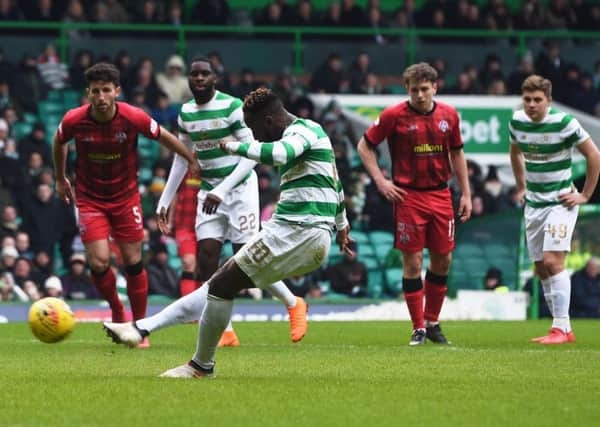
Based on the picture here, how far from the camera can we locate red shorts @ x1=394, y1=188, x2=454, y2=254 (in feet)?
42.9

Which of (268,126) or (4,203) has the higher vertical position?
(268,126)

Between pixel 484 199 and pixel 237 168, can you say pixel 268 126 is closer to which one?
pixel 237 168

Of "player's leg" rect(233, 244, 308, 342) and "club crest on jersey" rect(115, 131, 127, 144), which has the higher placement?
"club crest on jersey" rect(115, 131, 127, 144)

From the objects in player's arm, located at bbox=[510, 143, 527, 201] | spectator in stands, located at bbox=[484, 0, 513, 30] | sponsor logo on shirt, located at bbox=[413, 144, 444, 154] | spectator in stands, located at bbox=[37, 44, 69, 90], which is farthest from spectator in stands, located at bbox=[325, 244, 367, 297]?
spectator in stands, located at bbox=[484, 0, 513, 30]

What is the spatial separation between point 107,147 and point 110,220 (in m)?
0.72

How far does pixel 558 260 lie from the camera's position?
13750mm

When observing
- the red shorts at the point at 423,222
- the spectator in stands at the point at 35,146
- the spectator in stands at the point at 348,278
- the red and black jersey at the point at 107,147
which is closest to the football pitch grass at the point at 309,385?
the red shorts at the point at 423,222

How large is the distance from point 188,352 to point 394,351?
5.61ft

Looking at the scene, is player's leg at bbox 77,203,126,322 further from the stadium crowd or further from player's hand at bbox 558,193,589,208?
the stadium crowd

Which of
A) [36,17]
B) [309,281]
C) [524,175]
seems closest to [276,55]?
[36,17]

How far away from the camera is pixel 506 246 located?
806 inches

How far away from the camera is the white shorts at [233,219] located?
43.5 ft

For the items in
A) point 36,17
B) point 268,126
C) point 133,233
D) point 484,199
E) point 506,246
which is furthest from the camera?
point 36,17

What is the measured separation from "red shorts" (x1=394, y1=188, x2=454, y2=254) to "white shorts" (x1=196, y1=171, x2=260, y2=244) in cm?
133
